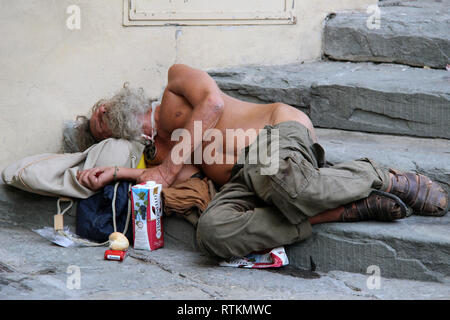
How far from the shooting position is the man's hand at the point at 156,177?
10.5 ft

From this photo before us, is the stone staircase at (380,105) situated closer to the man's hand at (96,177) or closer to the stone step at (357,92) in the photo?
the stone step at (357,92)

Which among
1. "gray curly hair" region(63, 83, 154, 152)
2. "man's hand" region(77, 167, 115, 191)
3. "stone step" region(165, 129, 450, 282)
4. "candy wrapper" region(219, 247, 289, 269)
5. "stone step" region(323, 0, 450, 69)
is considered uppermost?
"stone step" region(323, 0, 450, 69)

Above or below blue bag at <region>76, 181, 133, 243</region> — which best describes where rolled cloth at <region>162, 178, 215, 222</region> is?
above

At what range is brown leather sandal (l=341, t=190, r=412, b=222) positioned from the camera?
271cm

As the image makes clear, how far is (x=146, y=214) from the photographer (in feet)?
9.94

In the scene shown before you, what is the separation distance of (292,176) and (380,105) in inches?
46.4

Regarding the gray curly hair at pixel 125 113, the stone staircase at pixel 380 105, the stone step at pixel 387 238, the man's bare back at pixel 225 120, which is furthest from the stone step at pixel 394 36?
the gray curly hair at pixel 125 113

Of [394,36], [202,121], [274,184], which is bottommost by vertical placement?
[274,184]

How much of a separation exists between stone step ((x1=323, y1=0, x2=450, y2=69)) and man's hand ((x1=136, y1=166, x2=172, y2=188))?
1.69 metres

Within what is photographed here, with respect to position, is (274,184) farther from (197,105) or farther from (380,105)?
(380,105)

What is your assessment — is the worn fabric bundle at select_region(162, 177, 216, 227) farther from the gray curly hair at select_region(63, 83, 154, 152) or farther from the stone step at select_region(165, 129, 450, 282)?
the gray curly hair at select_region(63, 83, 154, 152)

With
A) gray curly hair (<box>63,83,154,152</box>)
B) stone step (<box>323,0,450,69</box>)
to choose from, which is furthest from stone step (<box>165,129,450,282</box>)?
stone step (<box>323,0,450,69</box>)

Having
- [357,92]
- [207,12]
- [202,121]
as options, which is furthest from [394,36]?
[202,121]

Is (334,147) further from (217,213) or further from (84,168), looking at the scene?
(84,168)
